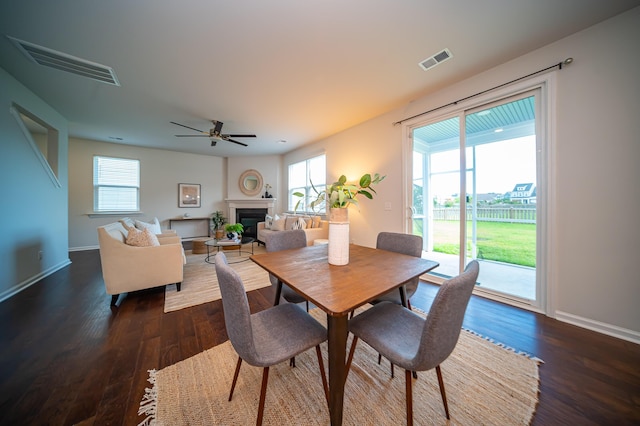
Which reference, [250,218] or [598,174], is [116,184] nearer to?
[250,218]

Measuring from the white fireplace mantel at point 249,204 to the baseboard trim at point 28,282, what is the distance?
319 cm

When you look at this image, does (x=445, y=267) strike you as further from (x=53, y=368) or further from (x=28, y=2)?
(x=28, y=2)

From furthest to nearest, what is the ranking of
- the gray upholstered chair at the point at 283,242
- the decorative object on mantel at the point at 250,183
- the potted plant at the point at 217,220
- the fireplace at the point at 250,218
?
the decorative object on mantel at the point at 250,183, the fireplace at the point at 250,218, the potted plant at the point at 217,220, the gray upholstered chair at the point at 283,242

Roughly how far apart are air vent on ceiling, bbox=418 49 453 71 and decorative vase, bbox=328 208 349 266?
199 centimetres

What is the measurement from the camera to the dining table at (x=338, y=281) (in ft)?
2.76

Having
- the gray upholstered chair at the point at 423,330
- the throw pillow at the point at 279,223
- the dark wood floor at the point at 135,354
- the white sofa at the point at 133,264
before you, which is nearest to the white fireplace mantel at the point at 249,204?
the throw pillow at the point at 279,223

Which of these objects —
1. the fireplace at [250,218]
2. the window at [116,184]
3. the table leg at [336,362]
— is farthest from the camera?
the fireplace at [250,218]

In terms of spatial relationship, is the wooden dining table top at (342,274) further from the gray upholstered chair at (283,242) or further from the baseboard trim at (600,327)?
the baseboard trim at (600,327)

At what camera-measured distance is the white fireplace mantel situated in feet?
19.4

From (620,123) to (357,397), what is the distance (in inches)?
115

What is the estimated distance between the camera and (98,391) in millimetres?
1170

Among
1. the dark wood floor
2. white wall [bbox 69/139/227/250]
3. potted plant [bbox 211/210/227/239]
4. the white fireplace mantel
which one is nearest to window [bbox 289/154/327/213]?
the white fireplace mantel

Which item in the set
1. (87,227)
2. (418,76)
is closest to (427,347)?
(418,76)

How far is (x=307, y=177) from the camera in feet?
17.7
